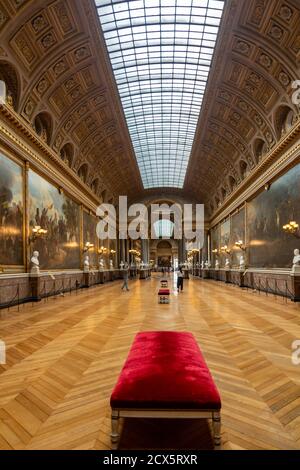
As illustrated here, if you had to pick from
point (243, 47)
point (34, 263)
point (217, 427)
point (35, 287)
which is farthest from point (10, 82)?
point (217, 427)

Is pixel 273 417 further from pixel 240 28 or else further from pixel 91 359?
pixel 240 28

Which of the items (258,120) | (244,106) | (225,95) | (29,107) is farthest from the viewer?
(225,95)

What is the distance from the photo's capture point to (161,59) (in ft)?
64.8

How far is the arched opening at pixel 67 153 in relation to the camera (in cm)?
2002

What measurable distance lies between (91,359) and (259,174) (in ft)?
58.4

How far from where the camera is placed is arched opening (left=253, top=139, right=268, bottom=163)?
19669mm

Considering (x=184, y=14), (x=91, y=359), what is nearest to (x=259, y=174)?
(x=184, y=14)

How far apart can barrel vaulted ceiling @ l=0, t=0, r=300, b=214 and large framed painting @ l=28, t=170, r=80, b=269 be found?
9.30 ft

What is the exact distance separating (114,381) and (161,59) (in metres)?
20.5

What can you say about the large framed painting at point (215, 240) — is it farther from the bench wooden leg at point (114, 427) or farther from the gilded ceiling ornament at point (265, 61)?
the bench wooden leg at point (114, 427)

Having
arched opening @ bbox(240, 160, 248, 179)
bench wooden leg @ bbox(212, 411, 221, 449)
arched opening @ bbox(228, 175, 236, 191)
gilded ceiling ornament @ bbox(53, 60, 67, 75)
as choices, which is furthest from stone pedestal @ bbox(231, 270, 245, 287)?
bench wooden leg @ bbox(212, 411, 221, 449)

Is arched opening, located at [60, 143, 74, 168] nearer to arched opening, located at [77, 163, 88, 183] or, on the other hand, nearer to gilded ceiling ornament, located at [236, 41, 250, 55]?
arched opening, located at [77, 163, 88, 183]

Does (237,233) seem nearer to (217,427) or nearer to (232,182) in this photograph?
(232,182)

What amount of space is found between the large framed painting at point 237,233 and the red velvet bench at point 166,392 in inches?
841
